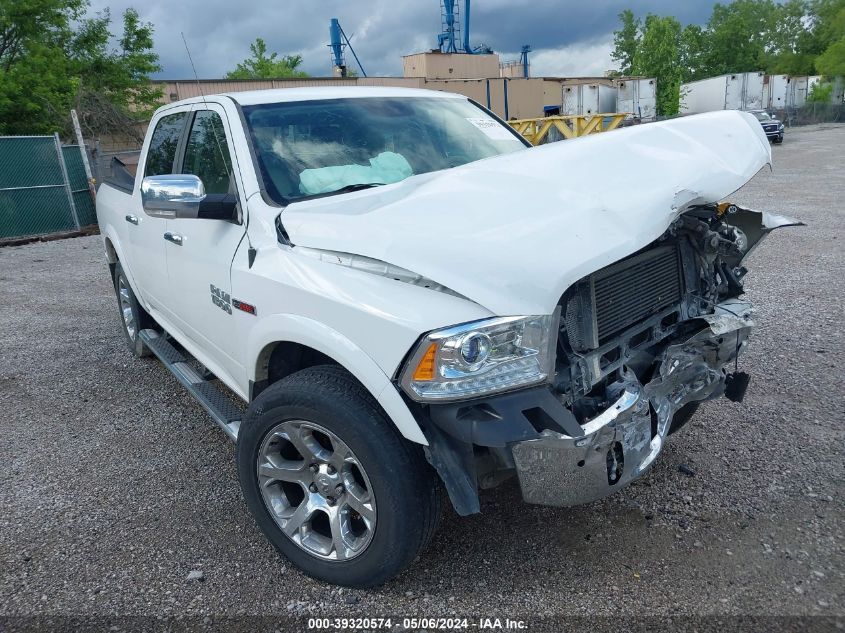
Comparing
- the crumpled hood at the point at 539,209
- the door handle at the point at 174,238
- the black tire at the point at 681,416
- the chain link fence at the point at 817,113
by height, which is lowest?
the chain link fence at the point at 817,113

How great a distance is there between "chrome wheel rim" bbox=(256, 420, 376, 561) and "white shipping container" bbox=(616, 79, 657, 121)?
38.4m

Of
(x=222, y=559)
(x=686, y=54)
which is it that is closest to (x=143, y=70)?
(x=222, y=559)

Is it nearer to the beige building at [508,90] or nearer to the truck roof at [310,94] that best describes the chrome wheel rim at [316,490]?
the truck roof at [310,94]

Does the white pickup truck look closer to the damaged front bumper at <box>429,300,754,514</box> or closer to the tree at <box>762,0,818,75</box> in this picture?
the damaged front bumper at <box>429,300,754,514</box>

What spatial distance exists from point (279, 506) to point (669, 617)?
1578 millimetres

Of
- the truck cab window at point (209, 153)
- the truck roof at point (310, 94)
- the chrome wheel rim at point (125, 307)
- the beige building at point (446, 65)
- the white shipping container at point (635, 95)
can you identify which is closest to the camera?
the truck cab window at point (209, 153)

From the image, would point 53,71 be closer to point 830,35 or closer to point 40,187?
point 40,187

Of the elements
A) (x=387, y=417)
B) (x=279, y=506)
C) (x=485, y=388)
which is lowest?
(x=279, y=506)

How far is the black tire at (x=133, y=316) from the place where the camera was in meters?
5.10

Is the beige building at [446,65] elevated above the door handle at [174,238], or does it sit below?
above

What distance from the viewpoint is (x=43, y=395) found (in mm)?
4945

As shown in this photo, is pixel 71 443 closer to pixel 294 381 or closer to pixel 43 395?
pixel 43 395

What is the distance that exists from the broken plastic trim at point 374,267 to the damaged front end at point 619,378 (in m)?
0.40

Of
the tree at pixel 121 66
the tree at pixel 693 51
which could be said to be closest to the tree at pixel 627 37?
the tree at pixel 693 51
